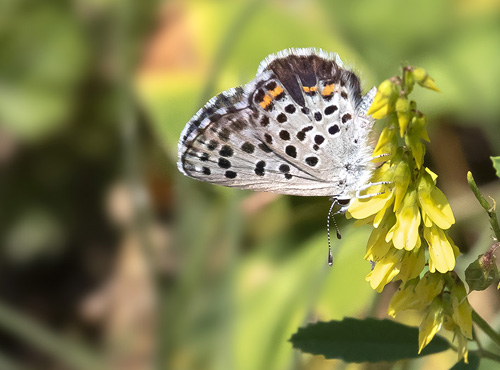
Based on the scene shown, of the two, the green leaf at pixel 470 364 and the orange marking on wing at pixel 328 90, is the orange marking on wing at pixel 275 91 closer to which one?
the orange marking on wing at pixel 328 90

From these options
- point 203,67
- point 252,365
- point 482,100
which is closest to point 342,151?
point 252,365

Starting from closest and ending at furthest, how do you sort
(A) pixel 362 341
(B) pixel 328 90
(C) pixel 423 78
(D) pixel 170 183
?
1. (C) pixel 423 78
2. (A) pixel 362 341
3. (B) pixel 328 90
4. (D) pixel 170 183

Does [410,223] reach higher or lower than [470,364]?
higher

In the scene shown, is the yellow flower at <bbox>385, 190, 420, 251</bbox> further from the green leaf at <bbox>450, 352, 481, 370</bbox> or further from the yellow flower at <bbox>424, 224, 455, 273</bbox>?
the green leaf at <bbox>450, 352, 481, 370</bbox>

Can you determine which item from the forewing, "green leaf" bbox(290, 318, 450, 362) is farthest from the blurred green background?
Answer: "green leaf" bbox(290, 318, 450, 362)

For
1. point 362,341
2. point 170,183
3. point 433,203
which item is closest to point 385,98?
point 433,203

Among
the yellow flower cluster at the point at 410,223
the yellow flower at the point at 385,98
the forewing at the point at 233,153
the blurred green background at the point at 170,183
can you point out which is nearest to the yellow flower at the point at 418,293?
the yellow flower cluster at the point at 410,223

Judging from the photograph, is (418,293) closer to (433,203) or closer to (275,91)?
(433,203)
